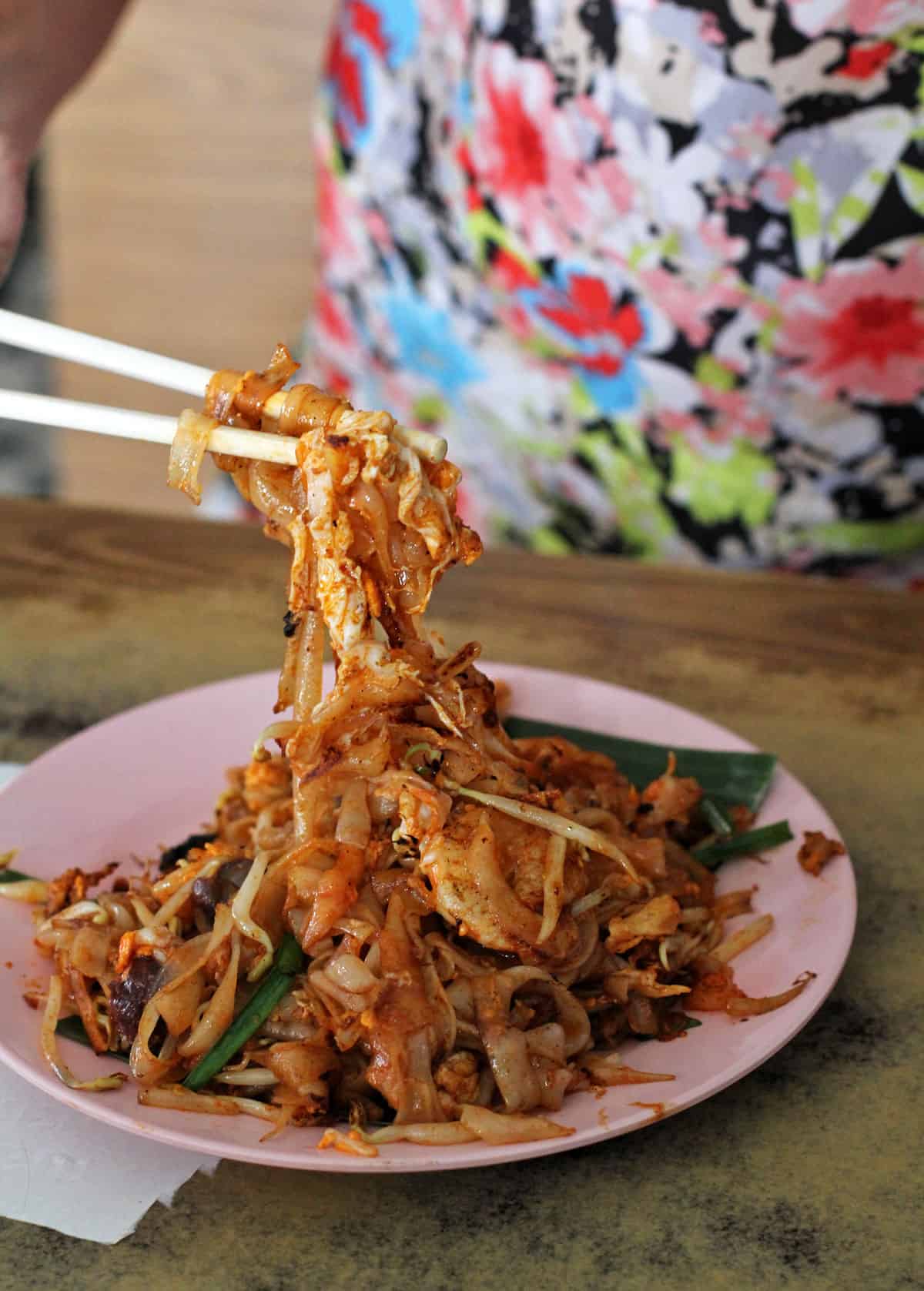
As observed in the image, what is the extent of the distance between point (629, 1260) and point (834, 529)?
5.21 ft

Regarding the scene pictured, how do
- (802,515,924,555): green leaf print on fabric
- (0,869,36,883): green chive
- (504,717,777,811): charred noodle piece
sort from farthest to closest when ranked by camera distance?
1. (802,515,924,555): green leaf print on fabric
2. (504,717,777,811): charred noodle piece
3. (0,869,36,883): green chive

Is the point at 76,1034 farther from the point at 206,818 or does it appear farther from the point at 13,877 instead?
the point at 206,818

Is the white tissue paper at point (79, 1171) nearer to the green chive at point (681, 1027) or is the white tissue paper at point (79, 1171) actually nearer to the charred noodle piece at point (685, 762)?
the green chive at point (681, 1027)

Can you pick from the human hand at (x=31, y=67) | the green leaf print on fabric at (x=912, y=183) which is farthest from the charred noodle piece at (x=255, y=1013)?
the green leaf print on fabric at (x=912, y=183)

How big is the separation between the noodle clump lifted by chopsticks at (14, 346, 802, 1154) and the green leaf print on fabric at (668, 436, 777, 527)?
3.64ft

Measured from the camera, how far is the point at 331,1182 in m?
1.18

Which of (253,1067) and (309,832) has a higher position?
(309,832)

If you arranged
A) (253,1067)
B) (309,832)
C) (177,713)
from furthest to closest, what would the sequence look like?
(177,713), (309,832), (253,1067)

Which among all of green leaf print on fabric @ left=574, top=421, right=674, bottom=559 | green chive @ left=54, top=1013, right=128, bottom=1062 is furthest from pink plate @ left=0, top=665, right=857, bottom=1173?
green leaf print on fabric @ left=574, top=421, right=674, bottom=559

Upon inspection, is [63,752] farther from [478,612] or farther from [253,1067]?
[478,612]

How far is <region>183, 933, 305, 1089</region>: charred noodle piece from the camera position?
4.09 feet

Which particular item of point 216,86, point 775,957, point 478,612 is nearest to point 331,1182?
point 775,957

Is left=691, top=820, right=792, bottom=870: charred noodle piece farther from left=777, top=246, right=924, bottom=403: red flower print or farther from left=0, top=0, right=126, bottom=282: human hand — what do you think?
left=0, top=0, right=126, bottom=282: human hand

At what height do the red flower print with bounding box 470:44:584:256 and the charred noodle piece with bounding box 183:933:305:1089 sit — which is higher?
the red flower print with bounding box 470:44:584:256
